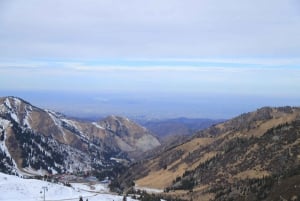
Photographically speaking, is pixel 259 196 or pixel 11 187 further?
pixel 11 187

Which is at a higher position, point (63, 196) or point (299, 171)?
point (299, 171)

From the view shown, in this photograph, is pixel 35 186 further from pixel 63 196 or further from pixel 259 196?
pixel 259 196

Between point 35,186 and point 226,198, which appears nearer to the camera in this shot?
point 35,186

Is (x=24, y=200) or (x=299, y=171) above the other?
(x=299, y=171)

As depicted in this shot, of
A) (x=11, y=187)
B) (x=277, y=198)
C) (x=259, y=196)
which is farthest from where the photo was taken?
(x=11, y=187)

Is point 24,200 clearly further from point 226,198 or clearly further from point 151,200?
point 226,198

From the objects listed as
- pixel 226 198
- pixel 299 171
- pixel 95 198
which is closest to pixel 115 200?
pixel 95 198

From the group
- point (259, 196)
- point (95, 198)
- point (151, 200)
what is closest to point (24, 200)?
point (95, 198)

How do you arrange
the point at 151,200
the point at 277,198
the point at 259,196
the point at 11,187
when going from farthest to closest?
the point at 151,200, the point at 11,187, the point at 259,196, the point at 277,198
